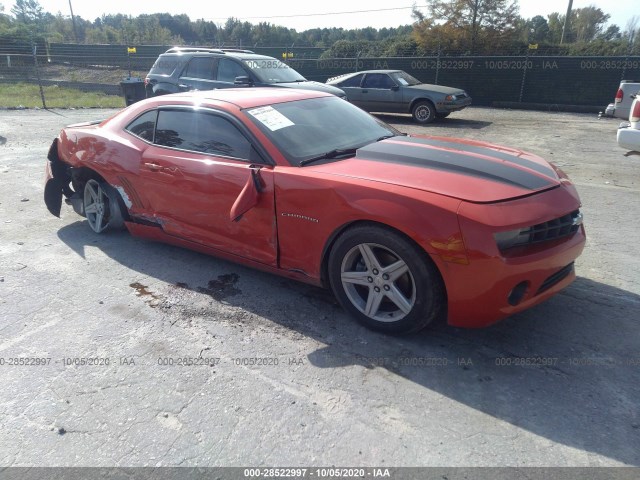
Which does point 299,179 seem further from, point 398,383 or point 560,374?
point 560,374

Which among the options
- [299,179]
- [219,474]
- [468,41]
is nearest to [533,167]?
[299,179]

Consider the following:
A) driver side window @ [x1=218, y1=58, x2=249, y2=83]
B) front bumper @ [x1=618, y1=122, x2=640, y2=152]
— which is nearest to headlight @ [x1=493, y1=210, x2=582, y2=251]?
front bumper @ [x1=618, y1=122, x2=640, y2=152]

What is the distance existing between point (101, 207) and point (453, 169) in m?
3.53

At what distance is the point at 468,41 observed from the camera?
24.4m

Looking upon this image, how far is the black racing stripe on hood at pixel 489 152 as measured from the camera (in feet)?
11.1

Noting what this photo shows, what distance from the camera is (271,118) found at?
3709 mm

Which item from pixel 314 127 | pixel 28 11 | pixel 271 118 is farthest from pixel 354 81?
pixel 28 11

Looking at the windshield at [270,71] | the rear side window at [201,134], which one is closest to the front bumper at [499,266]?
the rear side window at [201,134]

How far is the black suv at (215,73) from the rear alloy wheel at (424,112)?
3468 millimetres

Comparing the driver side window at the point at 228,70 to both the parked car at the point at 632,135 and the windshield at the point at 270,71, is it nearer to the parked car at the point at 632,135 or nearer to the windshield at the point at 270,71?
the windshield at the point at 270,71

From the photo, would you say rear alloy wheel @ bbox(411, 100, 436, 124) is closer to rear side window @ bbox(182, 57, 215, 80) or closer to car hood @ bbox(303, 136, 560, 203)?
rear side window @ bbox(182, 57, 215, 80)

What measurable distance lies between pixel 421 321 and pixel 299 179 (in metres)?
1.22

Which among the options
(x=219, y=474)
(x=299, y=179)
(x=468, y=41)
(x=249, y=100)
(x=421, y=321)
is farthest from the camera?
(x=468, y=41)

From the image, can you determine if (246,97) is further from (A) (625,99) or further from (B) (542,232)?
(A) (625,99)
